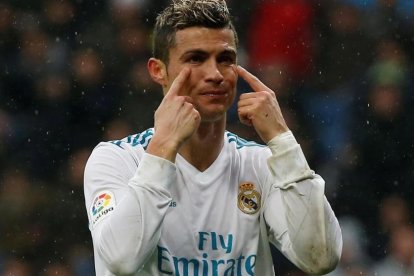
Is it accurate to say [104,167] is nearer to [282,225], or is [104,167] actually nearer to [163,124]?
[163,124]

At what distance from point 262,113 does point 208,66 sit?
0.80ft


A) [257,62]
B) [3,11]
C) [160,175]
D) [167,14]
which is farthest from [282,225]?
[3,11]

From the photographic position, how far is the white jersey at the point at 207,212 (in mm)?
3322

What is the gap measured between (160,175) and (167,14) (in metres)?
0.71

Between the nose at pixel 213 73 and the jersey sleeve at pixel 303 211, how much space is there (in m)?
0.28

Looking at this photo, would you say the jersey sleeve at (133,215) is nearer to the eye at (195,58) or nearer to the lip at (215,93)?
the lip at (215,93)

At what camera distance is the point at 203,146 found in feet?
12.3

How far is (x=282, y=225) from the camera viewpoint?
11.6 feet

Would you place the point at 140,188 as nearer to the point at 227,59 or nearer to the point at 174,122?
the point at 174,122

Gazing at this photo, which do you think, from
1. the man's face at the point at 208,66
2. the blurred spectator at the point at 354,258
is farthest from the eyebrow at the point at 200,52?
the blurred spectator at the point at 354,258

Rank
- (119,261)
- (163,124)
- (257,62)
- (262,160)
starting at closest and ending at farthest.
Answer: (119,261)
(163,124)
(262,160)
(257,62)

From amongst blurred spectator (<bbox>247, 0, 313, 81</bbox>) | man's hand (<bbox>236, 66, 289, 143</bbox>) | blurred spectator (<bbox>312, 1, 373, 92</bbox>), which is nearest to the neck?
man's hand (<bbox>236, 66, 289, 143</bbox>)

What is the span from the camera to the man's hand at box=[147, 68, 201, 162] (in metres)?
3.44

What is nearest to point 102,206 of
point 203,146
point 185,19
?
point 203,146
